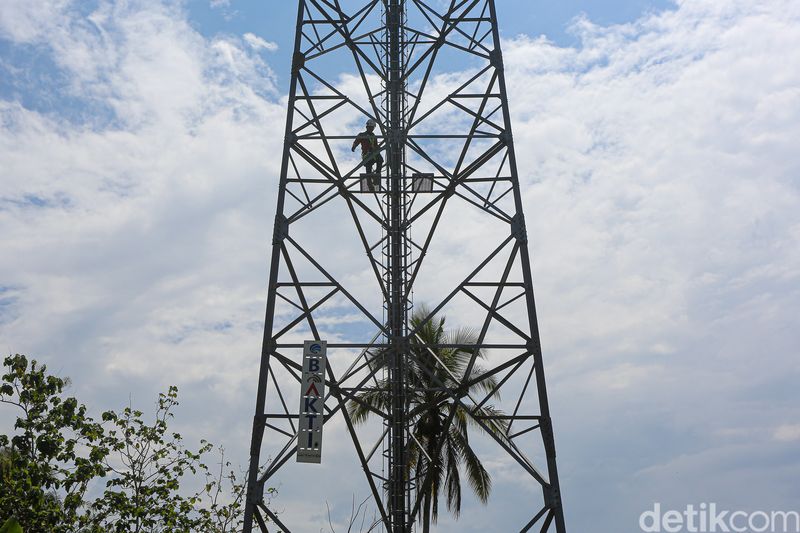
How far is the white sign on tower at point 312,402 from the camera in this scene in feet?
52.3

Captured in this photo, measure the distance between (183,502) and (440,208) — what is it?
28.4ft

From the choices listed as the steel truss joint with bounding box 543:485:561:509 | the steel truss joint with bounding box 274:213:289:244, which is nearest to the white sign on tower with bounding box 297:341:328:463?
the steel truss joint with bounding box 274:213:289:244

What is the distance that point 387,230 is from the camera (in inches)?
746

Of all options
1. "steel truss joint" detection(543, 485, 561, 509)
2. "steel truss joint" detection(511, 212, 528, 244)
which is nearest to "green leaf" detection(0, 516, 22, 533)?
"steel truss joint" detection(543, 485, 561, 509)

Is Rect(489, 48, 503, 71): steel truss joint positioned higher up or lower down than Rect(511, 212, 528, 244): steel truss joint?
higher up

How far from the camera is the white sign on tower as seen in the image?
52.3 feet

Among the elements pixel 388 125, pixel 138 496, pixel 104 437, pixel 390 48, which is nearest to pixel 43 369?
pixel 104 437

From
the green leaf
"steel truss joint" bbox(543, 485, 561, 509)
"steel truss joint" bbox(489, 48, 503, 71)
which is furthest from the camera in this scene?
"steel truss joint" bbox(489, 48, 503, 71)

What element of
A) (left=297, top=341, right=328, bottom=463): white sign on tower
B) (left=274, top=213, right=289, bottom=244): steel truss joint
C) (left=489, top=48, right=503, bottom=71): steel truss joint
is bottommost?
(left=297, top=341, right=328, bottom=463): white sign on tower

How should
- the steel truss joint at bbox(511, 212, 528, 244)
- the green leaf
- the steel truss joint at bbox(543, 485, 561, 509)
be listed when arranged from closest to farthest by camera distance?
the green leaf → the steel truss joint at bbox(543, 485, 561, 509) → the steel truss joint at bbox(511, 212, 528, 244)

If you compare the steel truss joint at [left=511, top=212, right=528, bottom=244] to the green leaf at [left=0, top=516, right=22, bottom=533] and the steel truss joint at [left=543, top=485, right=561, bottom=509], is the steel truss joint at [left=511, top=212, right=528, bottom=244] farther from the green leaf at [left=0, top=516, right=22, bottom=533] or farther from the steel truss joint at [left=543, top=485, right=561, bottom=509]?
the green leaf at [left=0, top=516, right=22, bottom=533]

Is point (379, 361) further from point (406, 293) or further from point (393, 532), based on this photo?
point (393, 532)

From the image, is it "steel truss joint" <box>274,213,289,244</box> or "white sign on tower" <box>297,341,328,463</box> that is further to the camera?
"steel truss joint" <box>274,213,289,244</box>

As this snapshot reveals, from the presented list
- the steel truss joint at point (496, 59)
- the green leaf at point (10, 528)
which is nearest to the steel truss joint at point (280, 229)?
the steel truss joint at point (496, 59)
